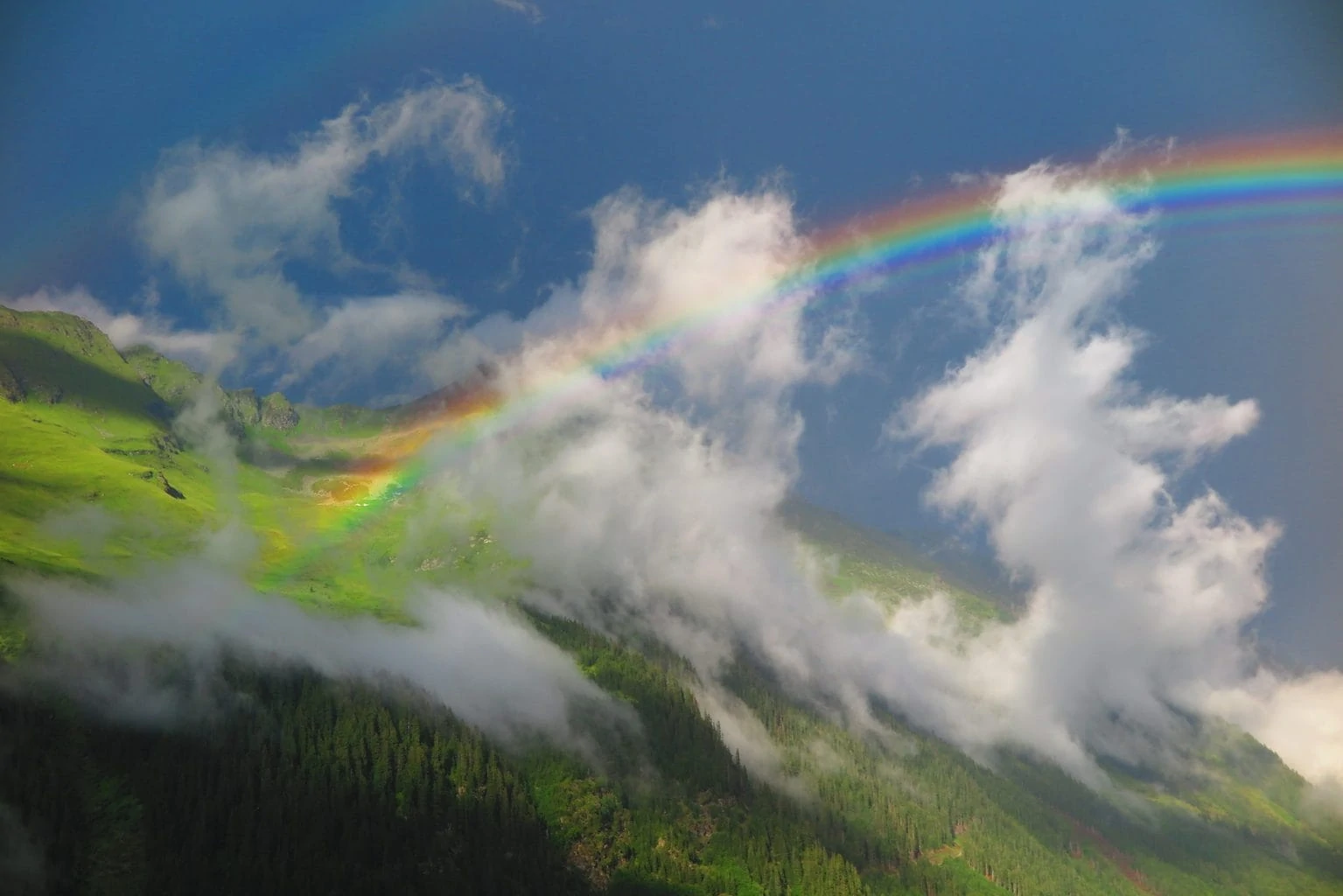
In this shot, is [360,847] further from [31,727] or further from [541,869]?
[31,727]

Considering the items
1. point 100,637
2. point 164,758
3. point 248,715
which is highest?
point 100,637

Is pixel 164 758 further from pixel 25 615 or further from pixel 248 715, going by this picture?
pixel 25 615

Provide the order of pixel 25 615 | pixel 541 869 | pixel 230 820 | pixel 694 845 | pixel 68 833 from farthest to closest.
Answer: pixel 694 845, pixel 25 615, pixel 541 869, pixel 230 820, pixel 68 833

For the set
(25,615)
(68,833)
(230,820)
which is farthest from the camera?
(25,615)

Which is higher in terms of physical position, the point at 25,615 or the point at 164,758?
the point at 25,615

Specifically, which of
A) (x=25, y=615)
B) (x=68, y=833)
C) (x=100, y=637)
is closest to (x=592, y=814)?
(x=68, y=833)

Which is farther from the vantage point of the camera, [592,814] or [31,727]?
[592,814]

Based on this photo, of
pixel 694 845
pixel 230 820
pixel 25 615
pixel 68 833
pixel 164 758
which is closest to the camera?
pixel 68 833

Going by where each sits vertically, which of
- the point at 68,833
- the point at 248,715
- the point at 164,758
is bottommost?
the point at 68,833

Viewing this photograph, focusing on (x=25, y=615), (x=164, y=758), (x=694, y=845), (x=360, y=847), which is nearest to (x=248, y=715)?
(x=164, y=758)
